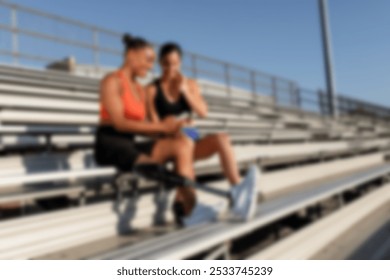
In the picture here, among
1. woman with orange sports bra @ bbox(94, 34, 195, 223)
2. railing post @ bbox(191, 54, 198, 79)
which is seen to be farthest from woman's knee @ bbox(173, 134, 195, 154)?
railing post @ bbox(191, 54, 198, 79)

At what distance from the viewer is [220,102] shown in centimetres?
531

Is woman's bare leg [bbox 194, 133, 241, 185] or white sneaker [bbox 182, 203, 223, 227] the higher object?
woman's bare leg [bbox 194, 133, 241, 185]

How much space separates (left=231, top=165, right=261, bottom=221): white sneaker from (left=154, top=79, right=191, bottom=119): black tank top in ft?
1.48

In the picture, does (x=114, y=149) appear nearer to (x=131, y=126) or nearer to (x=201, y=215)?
(x=131, y=126)

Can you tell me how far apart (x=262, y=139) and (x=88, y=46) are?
2.18 m

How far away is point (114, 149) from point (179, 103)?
17.5 inches

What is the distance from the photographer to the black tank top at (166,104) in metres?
2.00

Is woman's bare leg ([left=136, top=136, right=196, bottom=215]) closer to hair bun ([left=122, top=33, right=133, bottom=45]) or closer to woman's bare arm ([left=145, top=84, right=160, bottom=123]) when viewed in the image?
woman's bare arm ([left=145, top=84, right=160, bottom=123])

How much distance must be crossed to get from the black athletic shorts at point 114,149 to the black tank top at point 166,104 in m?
0.31

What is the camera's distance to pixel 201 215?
1939 millimetres

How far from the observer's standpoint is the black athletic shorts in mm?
1719

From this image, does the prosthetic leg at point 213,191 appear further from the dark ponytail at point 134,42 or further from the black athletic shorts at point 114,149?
the dark ponytail at point 134,42

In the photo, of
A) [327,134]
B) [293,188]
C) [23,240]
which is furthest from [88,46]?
[327,134]
